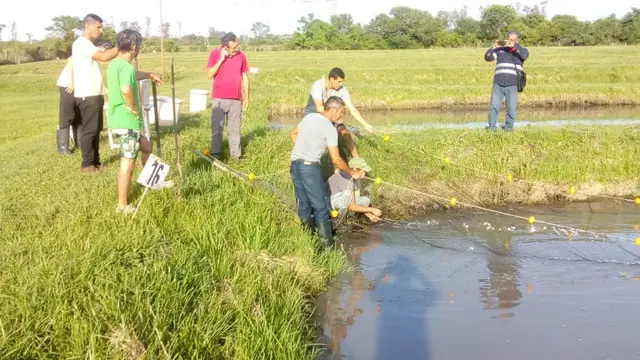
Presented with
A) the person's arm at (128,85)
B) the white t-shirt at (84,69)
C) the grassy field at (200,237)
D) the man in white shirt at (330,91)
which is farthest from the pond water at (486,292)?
the white t-shirt at (84,69)

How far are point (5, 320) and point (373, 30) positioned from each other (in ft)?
271

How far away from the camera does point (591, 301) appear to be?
6113 mm

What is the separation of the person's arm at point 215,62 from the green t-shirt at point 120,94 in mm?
2394

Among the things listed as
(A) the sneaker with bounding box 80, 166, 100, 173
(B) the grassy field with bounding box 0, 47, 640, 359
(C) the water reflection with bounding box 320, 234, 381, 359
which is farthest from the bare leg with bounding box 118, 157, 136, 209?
(C) the water reflection with bounding box 320, 234, 381, 359

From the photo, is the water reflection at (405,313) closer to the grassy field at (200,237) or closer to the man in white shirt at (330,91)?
the grassy field at (200,237)

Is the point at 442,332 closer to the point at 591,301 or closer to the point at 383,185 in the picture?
the point at 591,301

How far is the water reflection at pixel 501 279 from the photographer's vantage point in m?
6.10

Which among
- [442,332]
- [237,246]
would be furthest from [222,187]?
[442,332]

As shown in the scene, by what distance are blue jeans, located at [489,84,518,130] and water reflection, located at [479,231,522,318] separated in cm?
374

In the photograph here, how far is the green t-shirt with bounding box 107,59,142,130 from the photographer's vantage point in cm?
631

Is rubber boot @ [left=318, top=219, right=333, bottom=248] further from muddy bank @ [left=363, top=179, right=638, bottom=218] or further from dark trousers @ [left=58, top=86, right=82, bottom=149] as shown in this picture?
dark trousers @ [left=58, top=86, right=82, bottom=149]

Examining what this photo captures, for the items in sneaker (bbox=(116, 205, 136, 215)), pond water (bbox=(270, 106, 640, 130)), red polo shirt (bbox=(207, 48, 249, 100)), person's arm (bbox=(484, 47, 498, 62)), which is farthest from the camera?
pond water (bbox=(270, 106, 640, 130))

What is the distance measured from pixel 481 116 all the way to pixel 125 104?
14.8m

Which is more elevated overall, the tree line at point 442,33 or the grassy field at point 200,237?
the tree line at point 442,33
